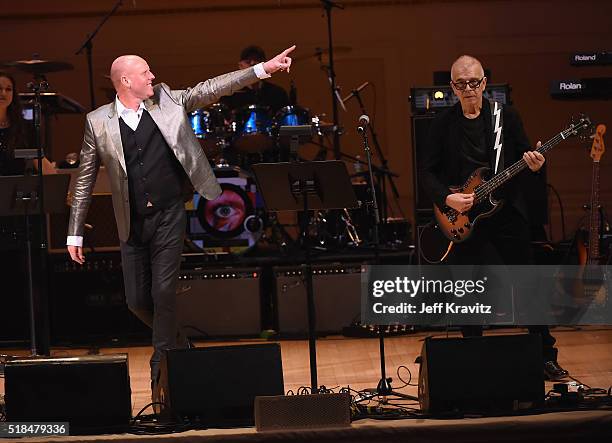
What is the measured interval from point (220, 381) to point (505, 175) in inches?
71.8

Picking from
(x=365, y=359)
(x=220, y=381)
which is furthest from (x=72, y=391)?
(x=365, y=359)

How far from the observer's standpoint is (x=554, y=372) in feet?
19.7

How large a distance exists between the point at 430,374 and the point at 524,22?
6435mm

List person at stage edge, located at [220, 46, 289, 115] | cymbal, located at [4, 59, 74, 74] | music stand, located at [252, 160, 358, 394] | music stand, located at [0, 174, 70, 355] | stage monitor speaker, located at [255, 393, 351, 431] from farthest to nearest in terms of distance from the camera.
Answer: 1. person at stage edge, located at [220, 46, 289, 115]
2. cymbal, located at [4, 59, 74, 74]
3. music stand, located at [0, 174, 70, 355]
4. music stand, located at [252, 160, 358, 394]
5. stage monitor speaker, located at [255, 393, 351, 431]

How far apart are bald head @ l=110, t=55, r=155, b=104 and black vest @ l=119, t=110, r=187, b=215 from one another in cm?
12

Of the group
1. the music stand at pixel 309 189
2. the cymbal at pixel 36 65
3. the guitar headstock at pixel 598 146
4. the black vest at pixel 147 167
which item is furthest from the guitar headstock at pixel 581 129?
the cymbal at pixel 36 65

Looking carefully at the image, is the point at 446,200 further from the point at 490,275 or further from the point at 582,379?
the point at 582,379

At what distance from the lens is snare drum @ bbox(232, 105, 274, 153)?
8.90 m

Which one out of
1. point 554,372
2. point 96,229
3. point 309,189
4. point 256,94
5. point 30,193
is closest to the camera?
point 309,189

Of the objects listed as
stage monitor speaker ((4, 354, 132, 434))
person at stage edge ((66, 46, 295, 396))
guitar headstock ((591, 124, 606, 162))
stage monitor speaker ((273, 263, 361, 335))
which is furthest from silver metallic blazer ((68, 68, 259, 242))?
stage monitor speaker ((273, 263, 361, 335))

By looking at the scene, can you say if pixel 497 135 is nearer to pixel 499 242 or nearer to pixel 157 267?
pixel 499 242

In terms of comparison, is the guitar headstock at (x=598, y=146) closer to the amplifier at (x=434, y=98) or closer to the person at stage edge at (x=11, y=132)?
the amplifier at (x=434, y=98)

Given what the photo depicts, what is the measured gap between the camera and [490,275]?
5566 mm

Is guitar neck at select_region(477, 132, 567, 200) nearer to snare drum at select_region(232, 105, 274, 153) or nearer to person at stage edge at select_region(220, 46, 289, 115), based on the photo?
snare drum at select_region(232, 105, 274, 153)
